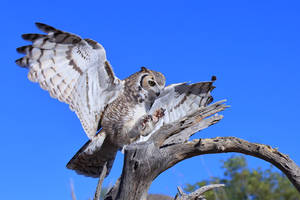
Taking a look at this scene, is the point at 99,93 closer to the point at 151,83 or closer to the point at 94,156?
the point at 151,83

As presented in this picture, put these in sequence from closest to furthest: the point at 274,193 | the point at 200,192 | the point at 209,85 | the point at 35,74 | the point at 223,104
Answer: the point at 200,192
the point at 35,74
the point at 223,104
the point at 209,85
the point at 274,193

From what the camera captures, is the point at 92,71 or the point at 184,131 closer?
the point at 184,131

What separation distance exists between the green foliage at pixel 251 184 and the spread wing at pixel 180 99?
11.8 metres

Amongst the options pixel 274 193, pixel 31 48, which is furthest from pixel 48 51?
A: pixel 274 193

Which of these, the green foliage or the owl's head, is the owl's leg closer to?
the owl's head

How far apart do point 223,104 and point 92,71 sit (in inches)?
69.5

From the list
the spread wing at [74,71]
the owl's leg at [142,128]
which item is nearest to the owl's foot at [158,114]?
the owl's leg at [142,128]

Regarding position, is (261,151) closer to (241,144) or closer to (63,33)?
(241,144)

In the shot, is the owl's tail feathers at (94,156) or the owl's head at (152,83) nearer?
the owl's tail feathers at (94,156)

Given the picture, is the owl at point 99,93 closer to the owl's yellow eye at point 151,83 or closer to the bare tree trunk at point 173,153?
the owl's yellow eye at point 151,83

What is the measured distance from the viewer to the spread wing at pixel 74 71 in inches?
172

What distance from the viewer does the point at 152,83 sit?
5277mm

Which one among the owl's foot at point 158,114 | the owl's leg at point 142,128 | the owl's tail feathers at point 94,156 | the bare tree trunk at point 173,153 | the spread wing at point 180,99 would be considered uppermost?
the spread wing at point 180,99

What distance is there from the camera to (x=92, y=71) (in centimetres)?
484
